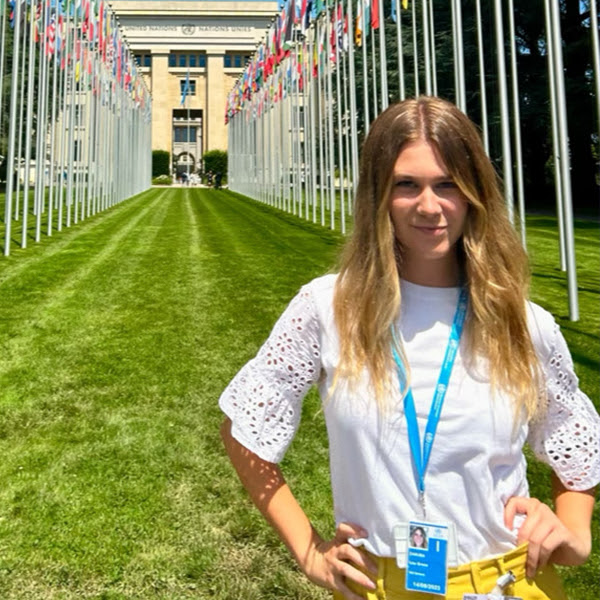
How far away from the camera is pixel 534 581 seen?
1.30 m

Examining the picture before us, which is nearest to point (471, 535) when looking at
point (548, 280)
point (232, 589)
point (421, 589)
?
point (421, 589)

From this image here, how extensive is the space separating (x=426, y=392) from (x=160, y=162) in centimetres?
7500

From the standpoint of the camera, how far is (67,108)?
22078 millimetres

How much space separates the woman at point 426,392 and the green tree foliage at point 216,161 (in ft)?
232

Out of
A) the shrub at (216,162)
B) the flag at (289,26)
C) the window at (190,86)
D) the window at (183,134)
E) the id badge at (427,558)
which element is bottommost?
the shrub at (216,162)

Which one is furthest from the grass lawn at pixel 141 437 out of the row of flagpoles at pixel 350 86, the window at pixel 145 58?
the window at pixel 145 58

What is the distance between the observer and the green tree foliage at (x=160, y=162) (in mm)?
72312

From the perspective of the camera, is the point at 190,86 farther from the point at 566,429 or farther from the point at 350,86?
the point at 566,429

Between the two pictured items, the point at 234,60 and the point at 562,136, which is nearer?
the point at 562,136

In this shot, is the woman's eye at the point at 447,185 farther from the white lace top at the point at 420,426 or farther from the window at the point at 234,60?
the window at the point at 234,60

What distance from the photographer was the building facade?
75375mm

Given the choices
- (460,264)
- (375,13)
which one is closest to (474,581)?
(460,264)

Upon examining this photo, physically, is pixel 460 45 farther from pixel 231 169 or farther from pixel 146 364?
pixel 231 169

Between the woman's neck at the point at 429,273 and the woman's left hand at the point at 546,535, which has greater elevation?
the woman's neck at the point at 429,273
